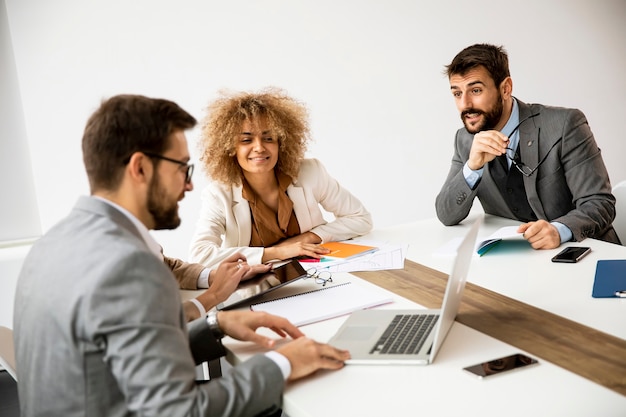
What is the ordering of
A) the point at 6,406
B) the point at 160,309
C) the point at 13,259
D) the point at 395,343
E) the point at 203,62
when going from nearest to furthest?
1. the point at 160,309
2. the point at 395,343
3. the point at 6,406
4. the point at 13,259
5. the point at 203,62

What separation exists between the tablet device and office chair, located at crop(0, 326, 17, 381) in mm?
596

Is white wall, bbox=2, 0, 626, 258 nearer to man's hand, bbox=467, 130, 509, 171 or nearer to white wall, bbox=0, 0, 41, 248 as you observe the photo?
white wall, bbox=0, 0, 41, 248

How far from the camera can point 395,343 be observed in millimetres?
1670

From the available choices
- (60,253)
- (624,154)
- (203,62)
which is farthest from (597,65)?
(60,253)

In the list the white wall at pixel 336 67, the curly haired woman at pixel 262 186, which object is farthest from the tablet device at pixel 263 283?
the white wall at pixel 336 67

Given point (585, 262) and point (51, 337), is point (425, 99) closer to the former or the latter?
point (585, 262)

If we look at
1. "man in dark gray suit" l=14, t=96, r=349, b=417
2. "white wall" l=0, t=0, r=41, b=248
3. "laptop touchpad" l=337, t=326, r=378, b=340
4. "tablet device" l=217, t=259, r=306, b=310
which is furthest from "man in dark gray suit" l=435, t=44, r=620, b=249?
"white wall" l=0, t=0, r=41, b=248

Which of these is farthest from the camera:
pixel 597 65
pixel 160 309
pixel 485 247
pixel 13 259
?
pixel 597 65

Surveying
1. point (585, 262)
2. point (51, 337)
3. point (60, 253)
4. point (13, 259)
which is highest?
point (60, 253)

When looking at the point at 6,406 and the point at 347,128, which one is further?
the point at 347,128

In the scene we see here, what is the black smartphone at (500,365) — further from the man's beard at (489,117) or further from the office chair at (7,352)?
the man's beard at (489,117)

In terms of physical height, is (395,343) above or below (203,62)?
below

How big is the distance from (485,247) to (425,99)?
2.93 meters

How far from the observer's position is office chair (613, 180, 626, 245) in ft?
9.58
